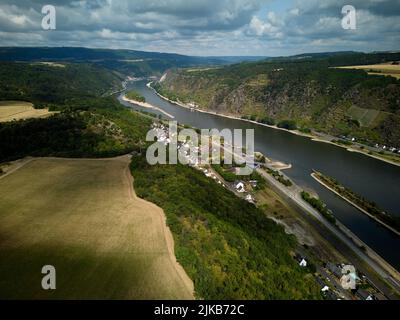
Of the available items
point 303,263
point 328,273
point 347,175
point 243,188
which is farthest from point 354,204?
point 303,263

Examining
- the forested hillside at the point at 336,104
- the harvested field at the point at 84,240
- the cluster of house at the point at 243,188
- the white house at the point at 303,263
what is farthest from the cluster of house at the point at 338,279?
Answer: the forested hillside at the point at 336,104

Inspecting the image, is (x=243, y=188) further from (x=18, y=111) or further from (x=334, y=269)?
(x=18, y=111)

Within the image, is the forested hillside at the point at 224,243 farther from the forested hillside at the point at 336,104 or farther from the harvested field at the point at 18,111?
the forested hillside at the point at 336,104

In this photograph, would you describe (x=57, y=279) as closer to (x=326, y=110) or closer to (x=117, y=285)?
(x=117, y=285)

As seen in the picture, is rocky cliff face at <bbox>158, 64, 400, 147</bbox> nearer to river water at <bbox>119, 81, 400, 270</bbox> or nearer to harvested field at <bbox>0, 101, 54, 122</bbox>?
river water at <bbox>119, 81, 400, 270</bbox>

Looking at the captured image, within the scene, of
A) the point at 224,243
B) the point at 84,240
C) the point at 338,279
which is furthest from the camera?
the point at 338,279
